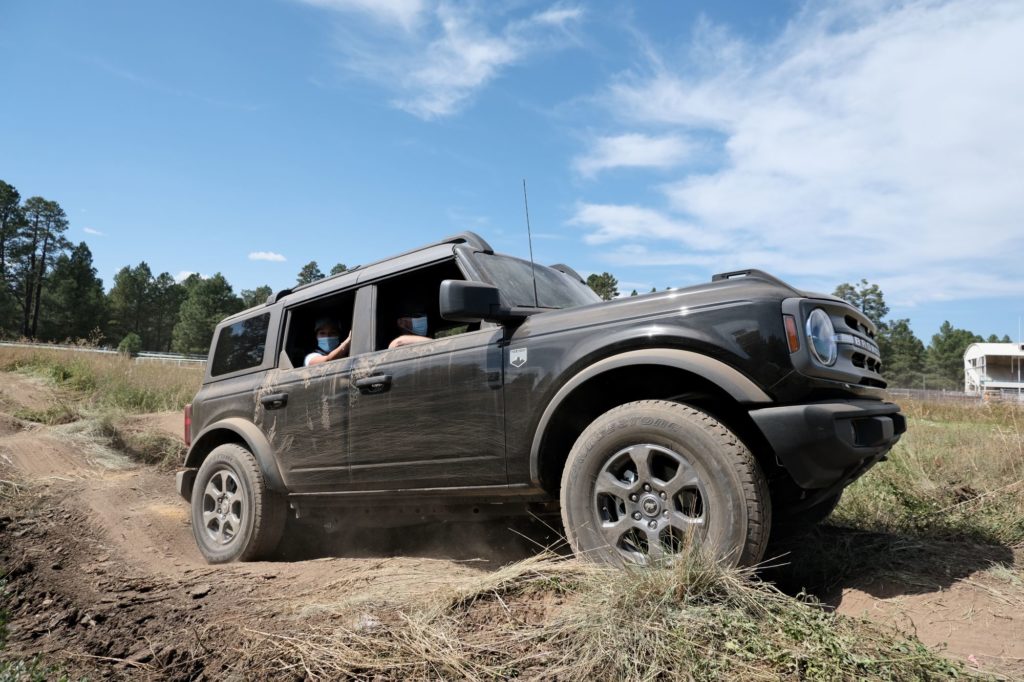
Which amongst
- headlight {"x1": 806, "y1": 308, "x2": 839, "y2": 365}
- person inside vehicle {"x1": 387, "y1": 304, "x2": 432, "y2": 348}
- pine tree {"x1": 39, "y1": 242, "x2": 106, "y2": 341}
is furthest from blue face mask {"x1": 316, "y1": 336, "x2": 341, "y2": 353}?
pine tree {"x1": 39, "y1": 242, "x2": 106, "y2": 341}

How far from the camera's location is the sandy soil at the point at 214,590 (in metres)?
2.57

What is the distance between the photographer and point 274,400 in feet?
15.1

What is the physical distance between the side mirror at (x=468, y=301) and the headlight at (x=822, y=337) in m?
1.50

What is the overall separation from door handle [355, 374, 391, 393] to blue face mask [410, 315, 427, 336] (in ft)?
2.00

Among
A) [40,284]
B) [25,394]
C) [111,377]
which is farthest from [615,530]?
[40,284]

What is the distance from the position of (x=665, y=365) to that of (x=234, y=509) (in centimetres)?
369

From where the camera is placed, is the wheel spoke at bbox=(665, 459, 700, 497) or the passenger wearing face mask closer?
the wheel spoke at bbox=(665, 459, 700, 497)

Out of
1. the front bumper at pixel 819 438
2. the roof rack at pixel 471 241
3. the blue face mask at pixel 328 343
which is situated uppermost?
the roof rack at pixel 471 241

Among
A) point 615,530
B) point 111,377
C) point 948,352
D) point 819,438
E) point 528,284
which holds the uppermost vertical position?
point 948,352

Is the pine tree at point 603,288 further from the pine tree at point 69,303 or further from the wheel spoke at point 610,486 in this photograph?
the pine tree at point 69,303

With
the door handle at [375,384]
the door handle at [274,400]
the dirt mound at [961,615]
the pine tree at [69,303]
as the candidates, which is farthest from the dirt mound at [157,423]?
the pine tree at [69,303]

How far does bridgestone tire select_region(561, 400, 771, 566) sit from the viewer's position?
8.25 ft

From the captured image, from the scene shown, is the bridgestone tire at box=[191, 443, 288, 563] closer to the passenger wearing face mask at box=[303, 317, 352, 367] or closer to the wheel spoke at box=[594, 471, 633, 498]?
the passenger wearing face mask at box=[303, 317, 352, 367]

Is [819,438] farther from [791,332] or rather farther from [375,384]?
[375,384]
